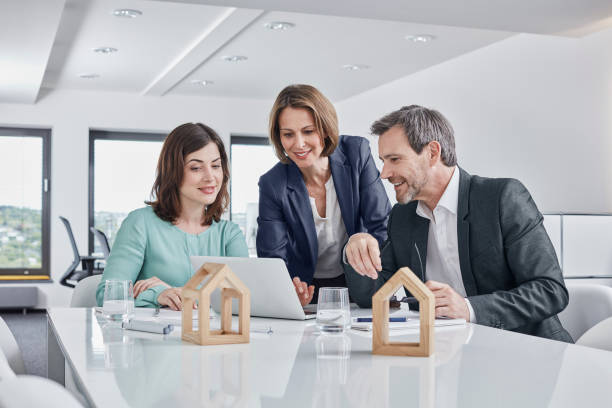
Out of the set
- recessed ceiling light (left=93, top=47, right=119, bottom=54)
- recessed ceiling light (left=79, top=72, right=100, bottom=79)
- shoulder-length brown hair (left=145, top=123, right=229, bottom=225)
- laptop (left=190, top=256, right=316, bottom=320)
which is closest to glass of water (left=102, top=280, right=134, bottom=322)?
laptop (left=190, top=256, right=316, bottom=320)

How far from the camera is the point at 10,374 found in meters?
1.03

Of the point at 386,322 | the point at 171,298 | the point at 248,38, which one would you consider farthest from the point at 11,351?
the point at 248,38

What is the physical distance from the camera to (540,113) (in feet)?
18.3

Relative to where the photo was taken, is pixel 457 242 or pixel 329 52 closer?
pixel 457 242

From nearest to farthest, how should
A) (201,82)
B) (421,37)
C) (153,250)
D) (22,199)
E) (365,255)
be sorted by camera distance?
(365,255) < (153,250) < (421,37) < (201,82) < (22,199)

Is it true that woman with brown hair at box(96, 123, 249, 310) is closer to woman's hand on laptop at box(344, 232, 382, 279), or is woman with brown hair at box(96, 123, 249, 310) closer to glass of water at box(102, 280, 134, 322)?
glass of water at box(102, 280, 134, 322)

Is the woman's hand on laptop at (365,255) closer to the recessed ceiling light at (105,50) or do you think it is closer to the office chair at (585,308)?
the office chair at (585,308)

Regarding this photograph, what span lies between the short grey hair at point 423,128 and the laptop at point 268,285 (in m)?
0.70

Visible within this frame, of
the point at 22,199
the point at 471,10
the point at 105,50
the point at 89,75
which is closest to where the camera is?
the point at 471,10

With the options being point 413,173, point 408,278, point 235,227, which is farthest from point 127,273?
point 408,278

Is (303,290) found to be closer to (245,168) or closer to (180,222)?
(180,222)

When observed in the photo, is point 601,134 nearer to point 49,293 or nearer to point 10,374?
point 10,374

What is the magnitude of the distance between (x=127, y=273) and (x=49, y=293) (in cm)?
691

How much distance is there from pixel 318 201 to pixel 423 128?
56 cm
